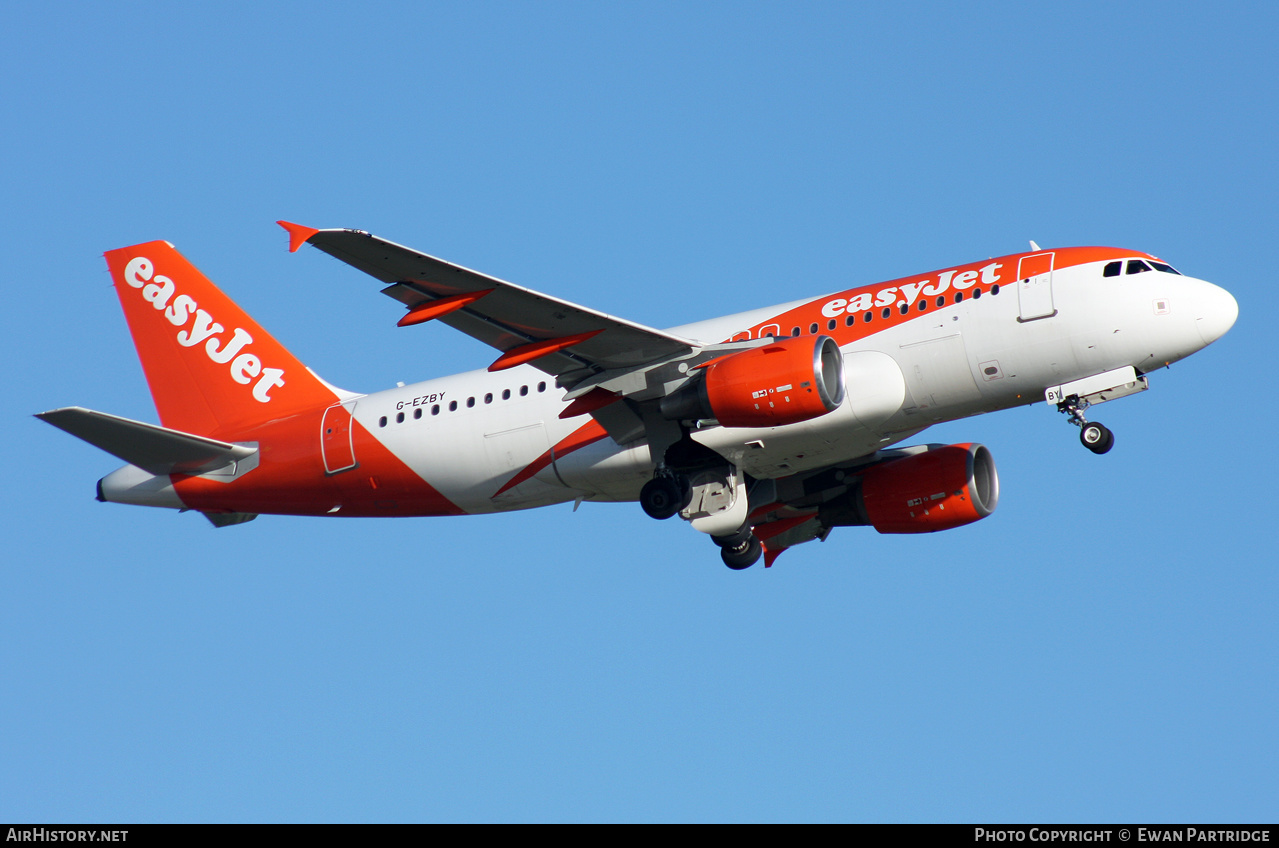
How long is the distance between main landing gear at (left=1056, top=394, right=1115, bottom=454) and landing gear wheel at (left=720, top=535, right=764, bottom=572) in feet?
28.0

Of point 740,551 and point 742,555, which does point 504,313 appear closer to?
point 740,551

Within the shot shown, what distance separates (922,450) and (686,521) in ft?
21.6

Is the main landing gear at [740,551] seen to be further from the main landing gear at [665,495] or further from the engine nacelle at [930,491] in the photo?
the main landing gear at [665,495]

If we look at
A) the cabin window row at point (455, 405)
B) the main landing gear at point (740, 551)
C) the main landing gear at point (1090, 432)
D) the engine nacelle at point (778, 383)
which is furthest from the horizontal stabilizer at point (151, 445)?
the main landing gear at point (1090, 432)

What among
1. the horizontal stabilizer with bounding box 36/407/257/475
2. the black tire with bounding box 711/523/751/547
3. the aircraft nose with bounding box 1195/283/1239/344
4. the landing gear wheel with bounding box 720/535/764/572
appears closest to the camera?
the aircraft nose with bounding box 1195/283/1239/344

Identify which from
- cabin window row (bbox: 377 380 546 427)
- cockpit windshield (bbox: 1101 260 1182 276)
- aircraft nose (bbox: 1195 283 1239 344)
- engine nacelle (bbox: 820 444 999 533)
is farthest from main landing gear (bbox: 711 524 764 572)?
aircraft nose (bbox: 1195 283 1239 344)

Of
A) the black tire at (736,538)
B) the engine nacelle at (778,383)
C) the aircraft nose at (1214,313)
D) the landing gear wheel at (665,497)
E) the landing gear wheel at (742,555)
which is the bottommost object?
the landing gear wheel at (742,555)

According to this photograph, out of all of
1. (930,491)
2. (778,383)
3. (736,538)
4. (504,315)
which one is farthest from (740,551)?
(504,315)

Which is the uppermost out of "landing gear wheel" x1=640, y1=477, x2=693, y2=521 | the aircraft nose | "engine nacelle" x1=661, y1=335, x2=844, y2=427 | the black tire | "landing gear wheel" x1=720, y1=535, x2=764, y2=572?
the aircraft nose

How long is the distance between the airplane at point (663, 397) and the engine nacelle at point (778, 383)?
0.14 ft

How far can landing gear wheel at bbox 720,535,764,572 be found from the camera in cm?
→ 3250

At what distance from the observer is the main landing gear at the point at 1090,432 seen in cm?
2689

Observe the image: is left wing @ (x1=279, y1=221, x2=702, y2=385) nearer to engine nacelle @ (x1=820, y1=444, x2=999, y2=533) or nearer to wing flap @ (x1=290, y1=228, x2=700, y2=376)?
wing flap @ (x1=290, y1=228, x2=700, y2=376)
